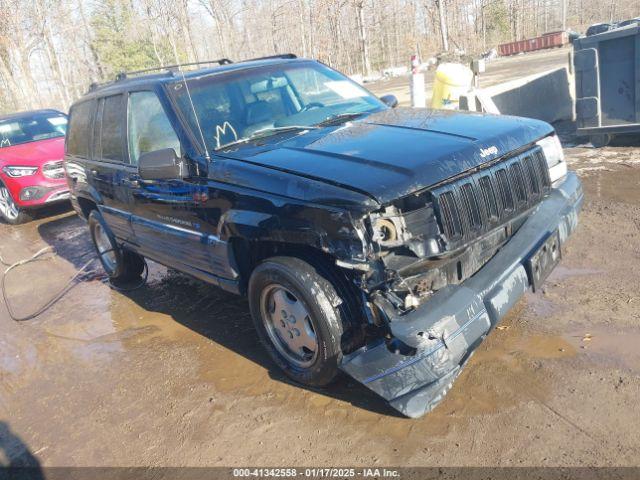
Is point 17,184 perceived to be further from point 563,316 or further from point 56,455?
point 563,316

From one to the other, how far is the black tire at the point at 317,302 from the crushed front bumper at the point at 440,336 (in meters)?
0.16

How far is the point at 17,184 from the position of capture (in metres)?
9.07

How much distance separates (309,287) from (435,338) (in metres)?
0.74

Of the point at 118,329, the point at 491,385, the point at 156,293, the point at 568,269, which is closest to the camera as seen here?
the point at 491,385

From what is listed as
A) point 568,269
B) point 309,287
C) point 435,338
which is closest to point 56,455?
point 309,287

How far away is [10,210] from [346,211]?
29.6ft

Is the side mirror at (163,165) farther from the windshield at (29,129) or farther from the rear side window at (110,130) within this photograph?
the windshield at (29,129)

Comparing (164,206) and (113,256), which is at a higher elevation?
(164,206)

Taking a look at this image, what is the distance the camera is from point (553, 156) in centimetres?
371

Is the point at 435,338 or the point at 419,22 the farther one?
the point at 419,22

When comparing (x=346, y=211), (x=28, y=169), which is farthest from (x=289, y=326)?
(x=28, y=169)

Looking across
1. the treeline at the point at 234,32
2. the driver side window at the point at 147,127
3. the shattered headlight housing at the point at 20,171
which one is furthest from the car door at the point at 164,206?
the treeline at the point at 234,32

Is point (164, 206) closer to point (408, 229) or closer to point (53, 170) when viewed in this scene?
point (408, 229)

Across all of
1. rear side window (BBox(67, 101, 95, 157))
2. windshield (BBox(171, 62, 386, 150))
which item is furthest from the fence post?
rear side window (BBox(67, 101, 95, 157))
